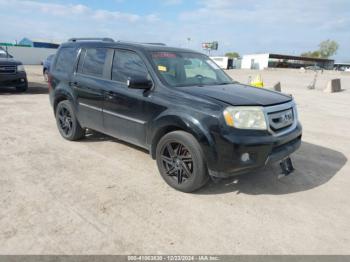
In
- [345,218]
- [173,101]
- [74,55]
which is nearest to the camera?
[345,218]

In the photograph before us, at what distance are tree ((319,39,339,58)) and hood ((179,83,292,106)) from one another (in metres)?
122

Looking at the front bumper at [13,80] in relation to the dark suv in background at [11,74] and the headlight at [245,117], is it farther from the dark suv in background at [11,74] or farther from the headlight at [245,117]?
the headlight at [245,117]

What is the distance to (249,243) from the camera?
2791 mm

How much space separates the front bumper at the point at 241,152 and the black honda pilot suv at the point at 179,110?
0.01 metres

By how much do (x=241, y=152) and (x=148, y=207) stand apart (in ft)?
4.04

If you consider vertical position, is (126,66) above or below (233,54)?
below

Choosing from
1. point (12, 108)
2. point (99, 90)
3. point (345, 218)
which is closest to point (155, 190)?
point (99, 90)

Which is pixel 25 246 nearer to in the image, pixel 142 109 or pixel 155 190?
pixel 155 190

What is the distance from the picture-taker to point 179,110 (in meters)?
3.60

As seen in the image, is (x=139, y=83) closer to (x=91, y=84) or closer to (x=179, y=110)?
(x=179, y=110)

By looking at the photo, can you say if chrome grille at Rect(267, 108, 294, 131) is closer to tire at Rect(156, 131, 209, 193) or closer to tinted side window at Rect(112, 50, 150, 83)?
tire at Rect(156, 131, 209, 193)

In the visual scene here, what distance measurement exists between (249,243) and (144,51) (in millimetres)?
2865

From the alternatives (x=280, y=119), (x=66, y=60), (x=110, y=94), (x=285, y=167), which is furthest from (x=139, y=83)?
(x=66, y=60)

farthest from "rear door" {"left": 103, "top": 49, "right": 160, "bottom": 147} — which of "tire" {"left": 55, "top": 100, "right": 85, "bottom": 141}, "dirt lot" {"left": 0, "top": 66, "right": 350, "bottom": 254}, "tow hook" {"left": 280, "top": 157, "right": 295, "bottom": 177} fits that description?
Result: "tow hook" {"left": 280, "top": 157, "right": 295, "bottom": 177}
